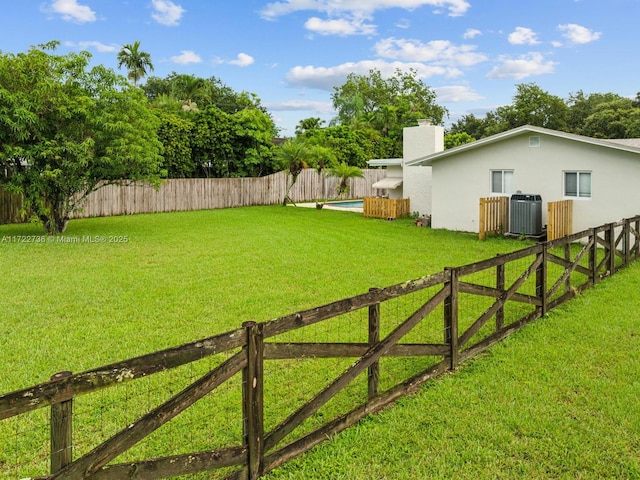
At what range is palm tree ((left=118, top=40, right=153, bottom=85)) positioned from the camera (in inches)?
1598

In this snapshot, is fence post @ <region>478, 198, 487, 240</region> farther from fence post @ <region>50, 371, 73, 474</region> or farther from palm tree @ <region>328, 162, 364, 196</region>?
palm tree @ <region>328, 162, 364, 196</region>

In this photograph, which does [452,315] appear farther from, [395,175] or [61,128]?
[395,175]

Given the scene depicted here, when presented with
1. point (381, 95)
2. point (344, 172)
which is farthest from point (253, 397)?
point (381, 95)

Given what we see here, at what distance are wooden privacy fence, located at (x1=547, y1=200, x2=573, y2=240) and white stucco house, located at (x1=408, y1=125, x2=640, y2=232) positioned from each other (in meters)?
0.25

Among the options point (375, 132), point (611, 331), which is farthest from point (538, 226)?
point (375, 132)

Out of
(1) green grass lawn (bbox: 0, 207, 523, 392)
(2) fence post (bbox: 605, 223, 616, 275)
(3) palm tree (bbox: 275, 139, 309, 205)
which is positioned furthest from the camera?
(3) palm tree (bbox: 275, 139, 309, 205)

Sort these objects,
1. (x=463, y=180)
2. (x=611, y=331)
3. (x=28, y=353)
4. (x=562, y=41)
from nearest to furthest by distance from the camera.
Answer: (x=28, y=353), (x=611, y=331), (x=463, y=180), (x=562, y=41)

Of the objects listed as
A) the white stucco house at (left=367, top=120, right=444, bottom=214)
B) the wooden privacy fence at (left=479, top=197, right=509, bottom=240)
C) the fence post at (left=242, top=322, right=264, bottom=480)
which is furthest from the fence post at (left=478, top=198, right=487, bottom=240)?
the fence post at (left=242, top=322, right=264, bottom=480)

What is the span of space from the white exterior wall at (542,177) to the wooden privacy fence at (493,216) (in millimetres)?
690

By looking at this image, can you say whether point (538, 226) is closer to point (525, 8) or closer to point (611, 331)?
point (611, 331)

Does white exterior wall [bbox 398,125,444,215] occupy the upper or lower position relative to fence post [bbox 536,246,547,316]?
upper

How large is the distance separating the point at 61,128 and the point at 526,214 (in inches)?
529

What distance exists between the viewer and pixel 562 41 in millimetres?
25984

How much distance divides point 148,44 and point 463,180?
3503 centimetres
